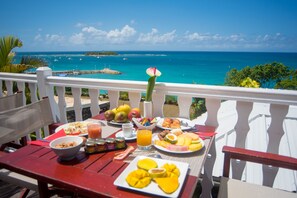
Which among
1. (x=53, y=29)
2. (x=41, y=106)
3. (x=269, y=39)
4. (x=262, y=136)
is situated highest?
(x=53, y=29)

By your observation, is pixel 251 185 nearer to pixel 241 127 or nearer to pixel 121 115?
pixel 241 127

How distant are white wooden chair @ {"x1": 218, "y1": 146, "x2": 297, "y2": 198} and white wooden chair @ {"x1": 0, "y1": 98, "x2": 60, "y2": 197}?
4.82ft

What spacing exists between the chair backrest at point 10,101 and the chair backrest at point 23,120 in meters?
0.40

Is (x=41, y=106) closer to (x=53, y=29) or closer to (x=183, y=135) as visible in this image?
(x=183, y=135)

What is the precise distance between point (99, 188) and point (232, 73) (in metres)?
12.1

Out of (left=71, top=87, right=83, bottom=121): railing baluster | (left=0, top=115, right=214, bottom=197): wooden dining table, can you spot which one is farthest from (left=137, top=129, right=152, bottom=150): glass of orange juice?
(left=71, top=87, right=83, bottom=121): railing baluster

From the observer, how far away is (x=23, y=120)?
6.51ft

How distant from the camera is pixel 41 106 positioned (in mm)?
2166

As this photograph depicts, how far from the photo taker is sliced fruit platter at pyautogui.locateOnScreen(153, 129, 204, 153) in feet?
4.37

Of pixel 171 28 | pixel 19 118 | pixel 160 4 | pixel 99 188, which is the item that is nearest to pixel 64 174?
pixel 99 188

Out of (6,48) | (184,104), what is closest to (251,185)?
(184,104)

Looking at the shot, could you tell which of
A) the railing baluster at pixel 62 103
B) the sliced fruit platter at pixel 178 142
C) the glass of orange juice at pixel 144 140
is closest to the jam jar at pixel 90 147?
the glass of orange juice at pixel 144 140

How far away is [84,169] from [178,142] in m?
0.62

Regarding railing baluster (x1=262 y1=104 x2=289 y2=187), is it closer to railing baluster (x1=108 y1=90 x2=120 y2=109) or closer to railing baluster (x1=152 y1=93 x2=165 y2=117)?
railing baluster (x1=152 y1=93 x2=165 y2=117)
